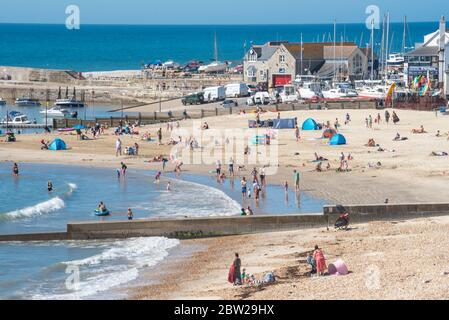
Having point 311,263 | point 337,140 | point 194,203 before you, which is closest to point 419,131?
point 337,140

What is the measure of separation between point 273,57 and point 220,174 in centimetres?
4443

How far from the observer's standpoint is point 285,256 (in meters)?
28.7

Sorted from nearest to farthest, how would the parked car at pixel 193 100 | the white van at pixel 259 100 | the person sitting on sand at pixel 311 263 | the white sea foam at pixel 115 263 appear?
the person sitting on sand at pixel 311 263 < the white sea foam at pixel 115 263 < the white van at pixel 259 100 < the parked car at pixel 193 100

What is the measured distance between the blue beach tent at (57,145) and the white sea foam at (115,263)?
2306 cm

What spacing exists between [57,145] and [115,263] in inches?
1023

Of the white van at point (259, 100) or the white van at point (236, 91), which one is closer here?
the white van at point (259, 100)

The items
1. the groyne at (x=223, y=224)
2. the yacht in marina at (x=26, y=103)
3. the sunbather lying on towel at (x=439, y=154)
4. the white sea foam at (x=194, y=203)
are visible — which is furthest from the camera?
the yacht in marina at (x=26, y=103)

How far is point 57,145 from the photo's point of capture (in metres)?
54.5

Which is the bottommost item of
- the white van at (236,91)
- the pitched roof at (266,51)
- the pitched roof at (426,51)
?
the white van at (236,91)

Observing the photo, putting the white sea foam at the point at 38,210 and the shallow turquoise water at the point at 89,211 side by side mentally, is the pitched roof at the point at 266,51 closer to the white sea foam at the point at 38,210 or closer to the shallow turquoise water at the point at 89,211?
the shallow turquoise water at the point at 89,211

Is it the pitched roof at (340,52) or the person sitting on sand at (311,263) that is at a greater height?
the pitched roof at (340,52)

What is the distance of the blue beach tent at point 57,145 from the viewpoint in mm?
54400

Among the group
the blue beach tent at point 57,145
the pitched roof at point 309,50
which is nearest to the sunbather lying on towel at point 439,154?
the blue beach tent at point 57,145
